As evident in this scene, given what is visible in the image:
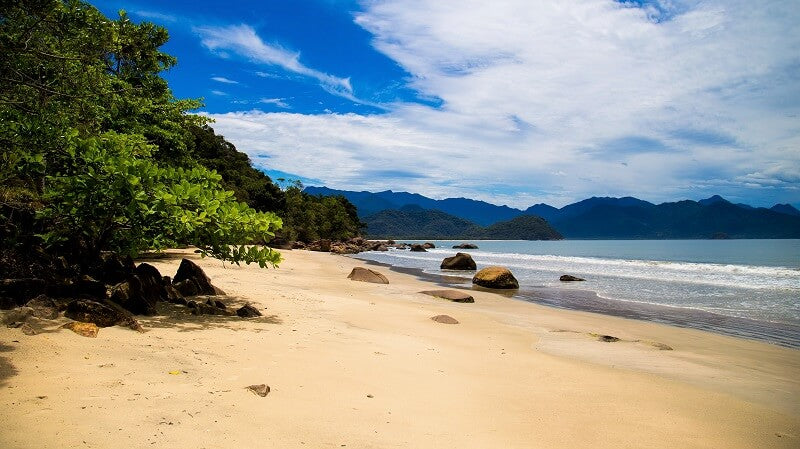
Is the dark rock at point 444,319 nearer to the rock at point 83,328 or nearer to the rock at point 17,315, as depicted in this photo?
the rock at point 83,328

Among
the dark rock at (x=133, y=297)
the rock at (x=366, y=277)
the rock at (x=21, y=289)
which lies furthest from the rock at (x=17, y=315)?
the rock at (x=366, y=277)

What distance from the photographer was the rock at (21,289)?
5469 millimetres

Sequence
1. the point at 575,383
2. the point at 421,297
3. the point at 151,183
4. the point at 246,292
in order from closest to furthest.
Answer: the point at 575,383 → the point at 151,183 → the point at 246,292 → the point at 421,297

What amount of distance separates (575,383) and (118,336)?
18.4ft

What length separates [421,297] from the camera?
1435 cm

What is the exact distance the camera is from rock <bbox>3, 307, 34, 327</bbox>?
4781mm

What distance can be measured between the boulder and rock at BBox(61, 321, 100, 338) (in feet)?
1.11

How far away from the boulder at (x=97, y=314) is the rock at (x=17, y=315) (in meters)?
0.40

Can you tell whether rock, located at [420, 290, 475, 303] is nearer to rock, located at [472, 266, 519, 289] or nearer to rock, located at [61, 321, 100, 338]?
rock, located at [472, 266, 519, 289]

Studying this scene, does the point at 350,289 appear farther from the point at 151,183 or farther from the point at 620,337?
the point at 151,183

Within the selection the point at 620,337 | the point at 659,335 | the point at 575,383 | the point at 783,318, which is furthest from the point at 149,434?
the point at 783,318

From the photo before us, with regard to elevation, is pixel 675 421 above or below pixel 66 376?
below

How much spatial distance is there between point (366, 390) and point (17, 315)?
3966mm

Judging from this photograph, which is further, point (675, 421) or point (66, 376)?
point (675, 421)
